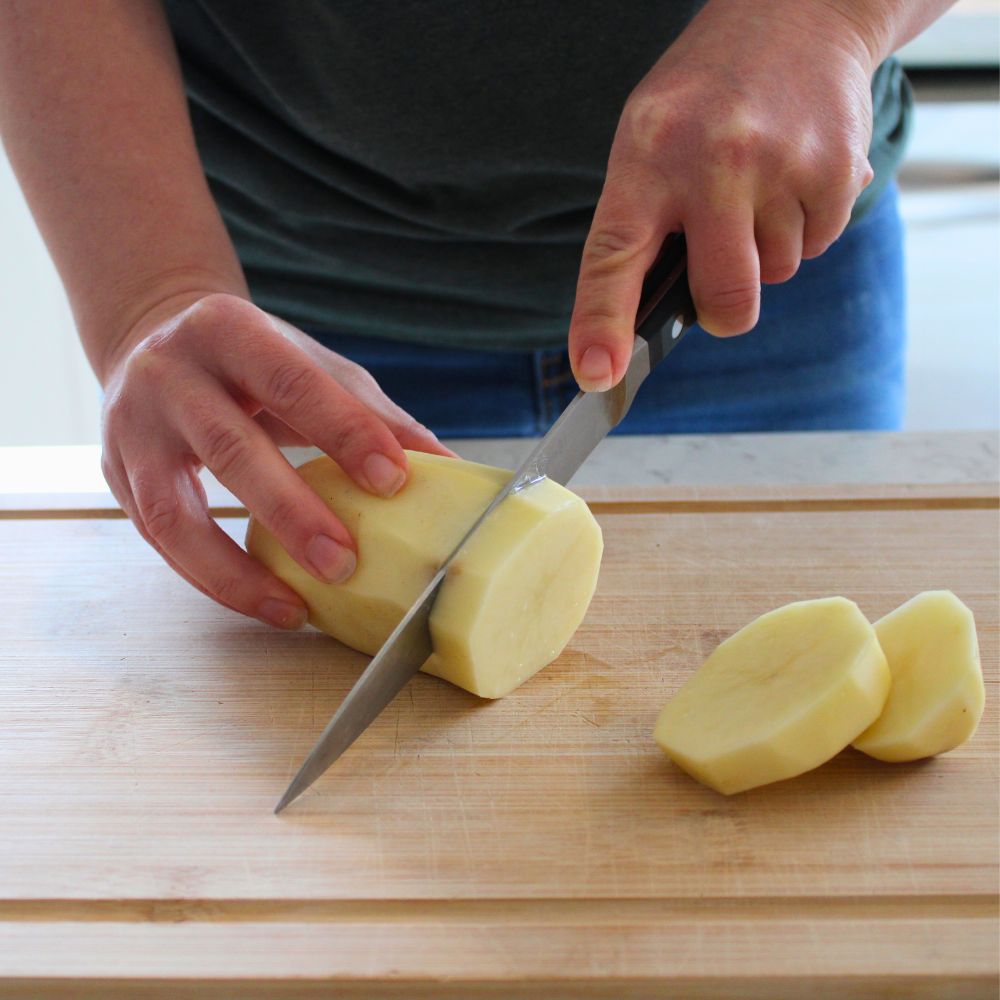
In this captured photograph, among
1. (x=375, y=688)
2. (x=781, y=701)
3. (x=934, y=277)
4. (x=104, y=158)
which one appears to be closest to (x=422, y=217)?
(x=104, y=158)

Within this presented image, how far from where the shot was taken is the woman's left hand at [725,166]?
45.4 inches

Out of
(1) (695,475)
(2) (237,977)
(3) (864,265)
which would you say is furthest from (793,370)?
(2) (237,977)

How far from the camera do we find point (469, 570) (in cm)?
113

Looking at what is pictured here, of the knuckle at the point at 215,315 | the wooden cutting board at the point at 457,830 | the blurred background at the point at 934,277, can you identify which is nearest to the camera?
the wooden cutting board at the point at 457,830

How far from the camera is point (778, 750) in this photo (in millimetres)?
1020

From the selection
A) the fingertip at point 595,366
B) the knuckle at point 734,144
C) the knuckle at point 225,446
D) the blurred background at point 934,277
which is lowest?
the blurred background at point 934,277

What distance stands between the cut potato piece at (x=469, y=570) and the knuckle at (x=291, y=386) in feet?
0.33

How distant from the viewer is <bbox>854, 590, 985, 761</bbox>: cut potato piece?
105 centimetres

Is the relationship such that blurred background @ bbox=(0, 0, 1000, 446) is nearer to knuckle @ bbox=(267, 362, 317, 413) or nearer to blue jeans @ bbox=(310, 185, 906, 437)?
blue jeans @ bbox=(310, 185, 906, 437)

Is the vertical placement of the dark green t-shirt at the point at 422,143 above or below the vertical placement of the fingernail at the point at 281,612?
above

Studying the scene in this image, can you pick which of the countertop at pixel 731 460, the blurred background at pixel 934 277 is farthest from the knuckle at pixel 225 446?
the blurred background at pixel 934 277

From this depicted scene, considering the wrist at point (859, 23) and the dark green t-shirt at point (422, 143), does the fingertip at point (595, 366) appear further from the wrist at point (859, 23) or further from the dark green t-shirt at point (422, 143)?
the dark green t-shirt at point (422, 143)

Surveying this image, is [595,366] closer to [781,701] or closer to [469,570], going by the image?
[469,570]

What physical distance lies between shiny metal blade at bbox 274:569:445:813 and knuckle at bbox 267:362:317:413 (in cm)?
23
